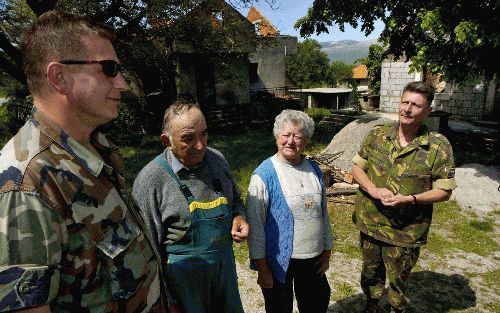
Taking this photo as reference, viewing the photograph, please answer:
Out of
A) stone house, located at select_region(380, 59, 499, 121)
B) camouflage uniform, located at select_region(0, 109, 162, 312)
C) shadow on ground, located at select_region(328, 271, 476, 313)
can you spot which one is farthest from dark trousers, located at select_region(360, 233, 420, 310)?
stone house, located at select_region(380, 59, 499, 121)

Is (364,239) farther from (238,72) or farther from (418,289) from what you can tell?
(238,72)

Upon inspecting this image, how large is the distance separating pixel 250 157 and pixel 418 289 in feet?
23.6

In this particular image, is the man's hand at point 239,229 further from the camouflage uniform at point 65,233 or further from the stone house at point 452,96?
the stone house at point 452,96

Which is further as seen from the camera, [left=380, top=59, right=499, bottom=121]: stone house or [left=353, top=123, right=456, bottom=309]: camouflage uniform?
[left=380, top=59, right=499, bottom=121]: stone house

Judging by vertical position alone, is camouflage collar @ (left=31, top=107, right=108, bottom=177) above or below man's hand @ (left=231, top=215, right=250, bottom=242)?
above

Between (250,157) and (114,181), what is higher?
(114,181)

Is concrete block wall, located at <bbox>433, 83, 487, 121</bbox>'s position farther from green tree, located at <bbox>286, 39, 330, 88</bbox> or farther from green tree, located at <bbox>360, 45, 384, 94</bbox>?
green tree, located at <bbox>286, 39, 330, 88</bbox>

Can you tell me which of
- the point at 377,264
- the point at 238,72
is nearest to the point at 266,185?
the point at 377,264

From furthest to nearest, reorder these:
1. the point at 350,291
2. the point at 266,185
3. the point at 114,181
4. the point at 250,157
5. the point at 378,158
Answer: the point at 250,157, the point at 350,291, the point at 378,158, the point at 266,185, the point at 114,181

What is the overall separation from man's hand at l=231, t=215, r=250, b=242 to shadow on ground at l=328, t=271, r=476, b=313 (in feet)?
6.90

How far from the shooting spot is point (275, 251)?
2666 mm

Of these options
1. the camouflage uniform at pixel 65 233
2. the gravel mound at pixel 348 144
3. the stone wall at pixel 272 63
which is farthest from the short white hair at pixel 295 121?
the stone wall at pixel 272 63

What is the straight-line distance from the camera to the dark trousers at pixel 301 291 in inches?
110

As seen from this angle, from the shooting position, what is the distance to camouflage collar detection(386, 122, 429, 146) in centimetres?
295
